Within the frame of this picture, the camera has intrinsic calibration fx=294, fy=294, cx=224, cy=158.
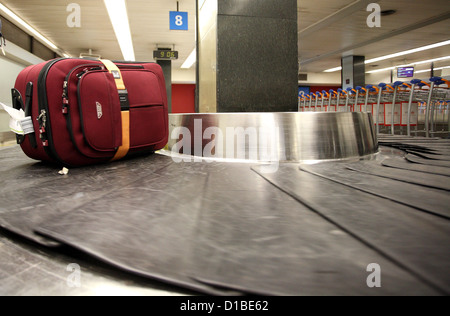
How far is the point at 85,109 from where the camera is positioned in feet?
4.40

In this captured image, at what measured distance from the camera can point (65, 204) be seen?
81 cm

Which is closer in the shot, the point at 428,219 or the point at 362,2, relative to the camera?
the point at 428,219

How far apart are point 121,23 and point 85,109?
8063 millimetres

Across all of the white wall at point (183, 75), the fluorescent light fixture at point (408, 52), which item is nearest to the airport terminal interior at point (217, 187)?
the fluorescent light fixture at point (408, 52)

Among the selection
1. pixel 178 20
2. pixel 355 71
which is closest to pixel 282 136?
pixel 178 20

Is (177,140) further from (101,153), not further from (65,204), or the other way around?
(65,204)

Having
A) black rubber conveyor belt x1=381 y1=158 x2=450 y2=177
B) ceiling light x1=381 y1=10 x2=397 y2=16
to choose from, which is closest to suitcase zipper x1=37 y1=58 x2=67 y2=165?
black rubber conveyor belt x1=381 y1=158 x2=450 y2=177

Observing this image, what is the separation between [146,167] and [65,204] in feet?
2.03

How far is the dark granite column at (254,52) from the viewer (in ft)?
6.46

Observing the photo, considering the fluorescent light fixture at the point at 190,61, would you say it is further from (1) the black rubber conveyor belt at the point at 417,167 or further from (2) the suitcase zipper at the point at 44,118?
(1) the black rubber conveyor belt at the point at 417,167

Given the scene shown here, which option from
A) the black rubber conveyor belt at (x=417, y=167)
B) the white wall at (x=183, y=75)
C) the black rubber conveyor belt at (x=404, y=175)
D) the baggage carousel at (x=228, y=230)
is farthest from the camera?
the white wall at (x=183, y=75)

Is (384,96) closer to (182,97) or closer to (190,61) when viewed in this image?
(190,61)

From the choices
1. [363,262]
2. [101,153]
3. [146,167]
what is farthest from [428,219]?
[101,153]

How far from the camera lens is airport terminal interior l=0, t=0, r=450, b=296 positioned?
1.42ft
